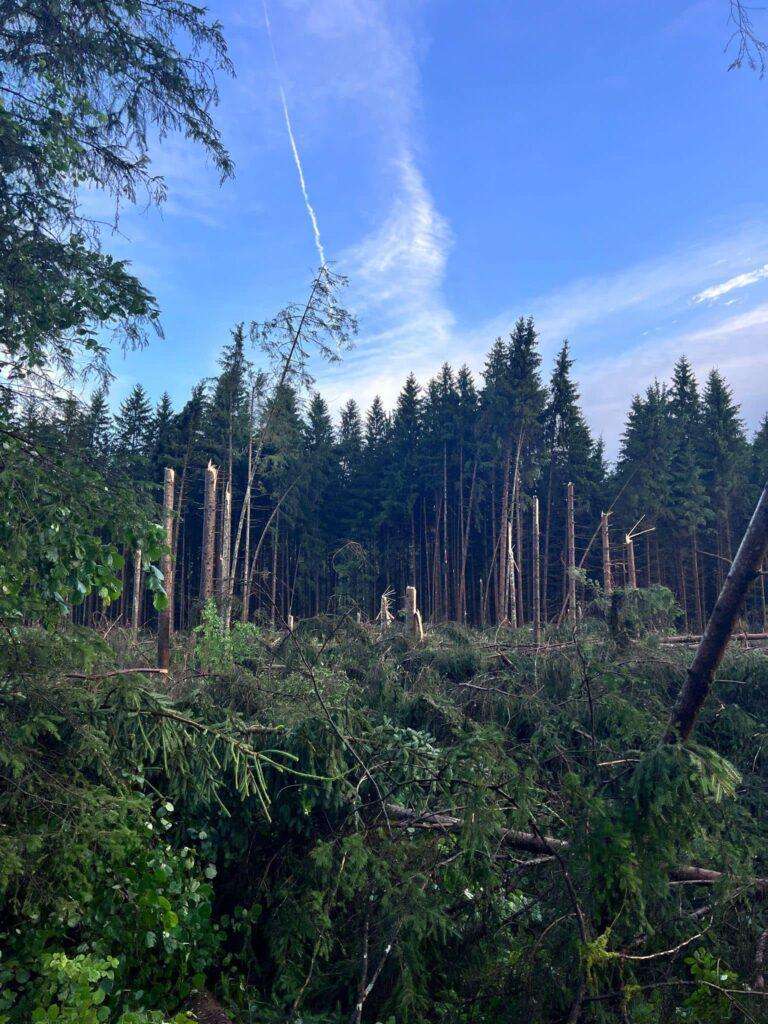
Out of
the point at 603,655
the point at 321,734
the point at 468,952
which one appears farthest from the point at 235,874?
the point at 603,655

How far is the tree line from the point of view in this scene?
113ft

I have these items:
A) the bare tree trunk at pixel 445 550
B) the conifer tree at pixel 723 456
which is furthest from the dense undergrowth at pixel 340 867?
the conifer tree at pixel 723 456

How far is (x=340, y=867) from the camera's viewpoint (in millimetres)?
3932

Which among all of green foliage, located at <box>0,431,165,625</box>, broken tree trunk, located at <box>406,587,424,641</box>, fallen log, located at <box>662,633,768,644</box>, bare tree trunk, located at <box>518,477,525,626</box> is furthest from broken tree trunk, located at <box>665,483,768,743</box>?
bare tree trunk, located at <box>518,477,525,626</box>

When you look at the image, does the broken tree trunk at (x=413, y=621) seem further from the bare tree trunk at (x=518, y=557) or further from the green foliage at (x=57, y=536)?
the bare tree trunk at (x=518, y=557)

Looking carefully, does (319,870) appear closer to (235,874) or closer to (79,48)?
(235,874)

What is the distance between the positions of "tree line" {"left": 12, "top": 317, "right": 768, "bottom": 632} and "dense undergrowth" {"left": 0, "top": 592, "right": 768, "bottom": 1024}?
84.6 feet

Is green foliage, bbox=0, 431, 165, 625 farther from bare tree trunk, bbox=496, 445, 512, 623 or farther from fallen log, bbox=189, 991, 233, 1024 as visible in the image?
bare tree trunk, bbox=496, 445, 512, 623

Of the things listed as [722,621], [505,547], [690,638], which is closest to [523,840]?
[722,621]

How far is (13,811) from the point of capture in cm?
362

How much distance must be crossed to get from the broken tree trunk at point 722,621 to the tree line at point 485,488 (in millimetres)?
26510

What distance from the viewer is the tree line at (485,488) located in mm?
34375

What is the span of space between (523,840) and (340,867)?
3.90 ft

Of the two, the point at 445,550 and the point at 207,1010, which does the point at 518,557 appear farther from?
the point at 207,1010
